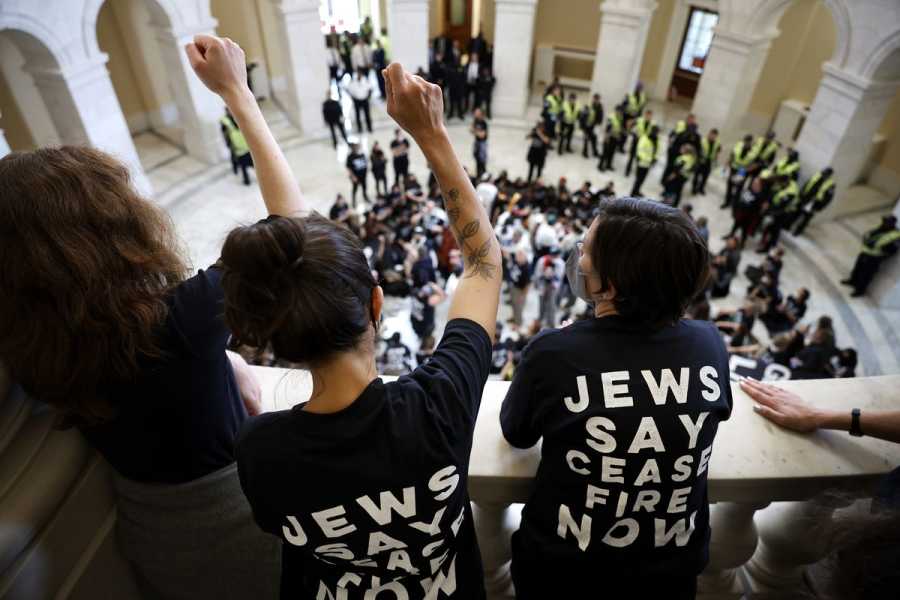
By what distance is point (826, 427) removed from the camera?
65.4 inches

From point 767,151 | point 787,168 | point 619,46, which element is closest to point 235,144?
point 619,46

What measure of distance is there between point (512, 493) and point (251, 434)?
802 millimetres

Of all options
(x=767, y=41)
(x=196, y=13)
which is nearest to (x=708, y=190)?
(x=767, y=41)

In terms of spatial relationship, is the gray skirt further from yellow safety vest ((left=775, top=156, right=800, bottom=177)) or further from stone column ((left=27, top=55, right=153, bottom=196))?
yellow safety vest ((left=775, top=156, right=800, bottom=177))

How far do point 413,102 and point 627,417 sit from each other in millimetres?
908

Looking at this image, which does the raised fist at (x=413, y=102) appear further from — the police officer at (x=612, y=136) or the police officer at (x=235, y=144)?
the police officer at (x=612, y=136)

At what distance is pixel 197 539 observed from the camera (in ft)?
4.87

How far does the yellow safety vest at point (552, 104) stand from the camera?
1293 centimetres

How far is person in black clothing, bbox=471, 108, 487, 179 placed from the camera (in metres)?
11.6

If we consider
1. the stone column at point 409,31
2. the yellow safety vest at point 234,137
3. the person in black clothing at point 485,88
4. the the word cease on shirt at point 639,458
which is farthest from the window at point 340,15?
the the word cease on shirt at point 639,458

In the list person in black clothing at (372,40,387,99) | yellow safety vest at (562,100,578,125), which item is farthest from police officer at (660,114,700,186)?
person in black clothing at (372,40,387,99)

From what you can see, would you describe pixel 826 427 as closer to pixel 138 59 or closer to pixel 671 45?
pixel 138 59

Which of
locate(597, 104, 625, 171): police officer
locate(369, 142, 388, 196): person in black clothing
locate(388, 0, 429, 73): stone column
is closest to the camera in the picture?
locate(369, 142, 388, 196): person in black clothing

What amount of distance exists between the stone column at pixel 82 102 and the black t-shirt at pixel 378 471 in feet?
31.5
